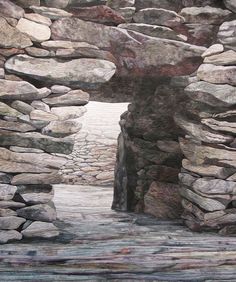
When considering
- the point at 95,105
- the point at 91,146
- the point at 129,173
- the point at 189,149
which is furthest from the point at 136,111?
the point at 95,105

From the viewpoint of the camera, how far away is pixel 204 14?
3486 mm

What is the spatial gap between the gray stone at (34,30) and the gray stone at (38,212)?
144 centimetres

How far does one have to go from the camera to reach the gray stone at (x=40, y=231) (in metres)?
3.31

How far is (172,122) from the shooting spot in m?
4.74

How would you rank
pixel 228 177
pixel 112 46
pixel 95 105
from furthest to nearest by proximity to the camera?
1. pixel 95 105
2. pixel 228 177
3. pixel 112 46

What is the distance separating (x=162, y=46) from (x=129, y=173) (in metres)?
2.25

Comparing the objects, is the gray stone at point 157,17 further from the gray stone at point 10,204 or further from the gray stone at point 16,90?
the gray stone at point 10,204

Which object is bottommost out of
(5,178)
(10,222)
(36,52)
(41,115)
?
(10,222)

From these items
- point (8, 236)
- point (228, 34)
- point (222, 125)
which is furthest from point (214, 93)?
point (8, 236)

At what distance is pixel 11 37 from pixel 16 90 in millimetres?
428

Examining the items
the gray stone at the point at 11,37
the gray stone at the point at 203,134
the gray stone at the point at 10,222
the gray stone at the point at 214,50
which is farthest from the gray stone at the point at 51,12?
the gray stone at the point at 10,222

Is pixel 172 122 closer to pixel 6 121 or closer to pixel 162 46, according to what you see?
pixel 162 46

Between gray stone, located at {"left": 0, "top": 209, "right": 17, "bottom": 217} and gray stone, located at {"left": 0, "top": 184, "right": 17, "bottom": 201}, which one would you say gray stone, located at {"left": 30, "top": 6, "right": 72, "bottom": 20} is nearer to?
gray stone, located at {"left": 0, "top": 184, "right": 17, "bottom": 201}

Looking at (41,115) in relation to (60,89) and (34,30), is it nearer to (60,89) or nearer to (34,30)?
(60,89)
